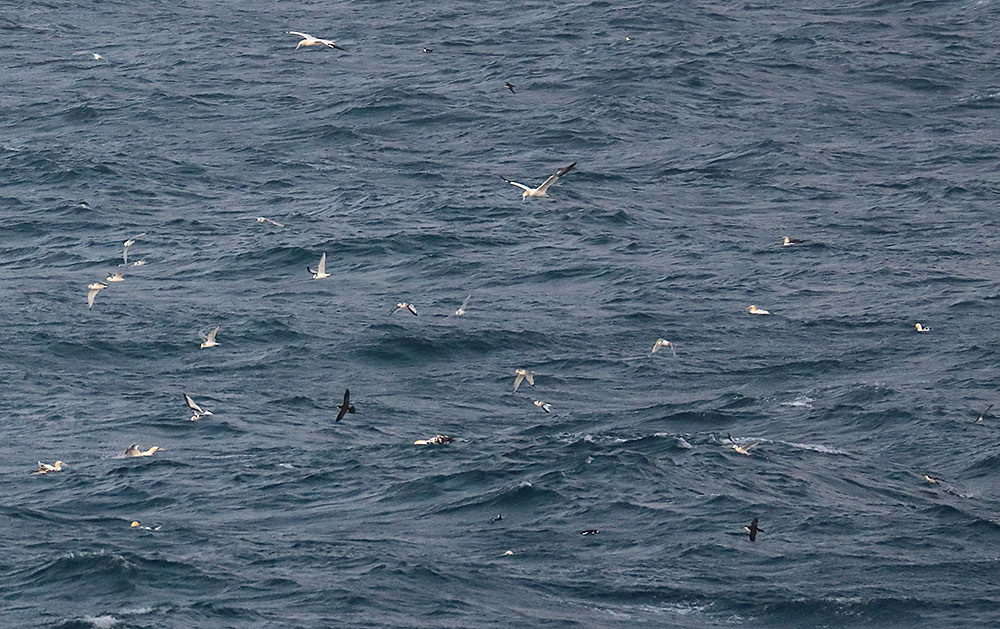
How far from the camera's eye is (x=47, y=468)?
54656mm

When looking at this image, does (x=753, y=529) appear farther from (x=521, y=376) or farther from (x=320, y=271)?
(x=320, y=271)

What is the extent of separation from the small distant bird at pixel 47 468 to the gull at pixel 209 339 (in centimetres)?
880

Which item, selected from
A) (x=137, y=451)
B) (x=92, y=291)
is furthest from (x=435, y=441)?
(x=92, y=291)

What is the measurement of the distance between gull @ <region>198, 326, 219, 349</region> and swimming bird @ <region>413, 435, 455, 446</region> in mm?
9237

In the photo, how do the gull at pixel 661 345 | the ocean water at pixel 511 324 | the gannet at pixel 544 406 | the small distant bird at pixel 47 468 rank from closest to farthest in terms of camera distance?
the ocean water at pixel 511 324 < the small distant bird at pixel 47 468 < the gannet at pixel 544 406 < the gull at pixel 661 345

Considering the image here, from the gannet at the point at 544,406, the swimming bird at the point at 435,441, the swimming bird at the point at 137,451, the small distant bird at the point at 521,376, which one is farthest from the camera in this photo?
the gannet at the point at 544,406

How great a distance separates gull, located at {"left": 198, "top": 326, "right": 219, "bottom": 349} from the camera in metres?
63.2

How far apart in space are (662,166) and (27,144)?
28834 millimetres

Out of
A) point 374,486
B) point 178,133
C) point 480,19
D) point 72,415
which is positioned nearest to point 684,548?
point 374,486

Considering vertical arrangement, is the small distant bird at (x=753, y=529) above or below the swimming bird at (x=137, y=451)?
above

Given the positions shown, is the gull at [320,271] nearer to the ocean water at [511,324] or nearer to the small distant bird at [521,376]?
the ocean water at [511,324]

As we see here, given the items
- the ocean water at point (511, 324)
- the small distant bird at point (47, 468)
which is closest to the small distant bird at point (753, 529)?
the ocean water at point (511, 324)

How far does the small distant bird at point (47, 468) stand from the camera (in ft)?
179

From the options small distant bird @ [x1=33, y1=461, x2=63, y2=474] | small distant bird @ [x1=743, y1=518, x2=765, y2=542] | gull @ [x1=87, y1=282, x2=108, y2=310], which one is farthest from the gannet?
gull @ [x1=87, y1=282, x2=108, y2=310]
